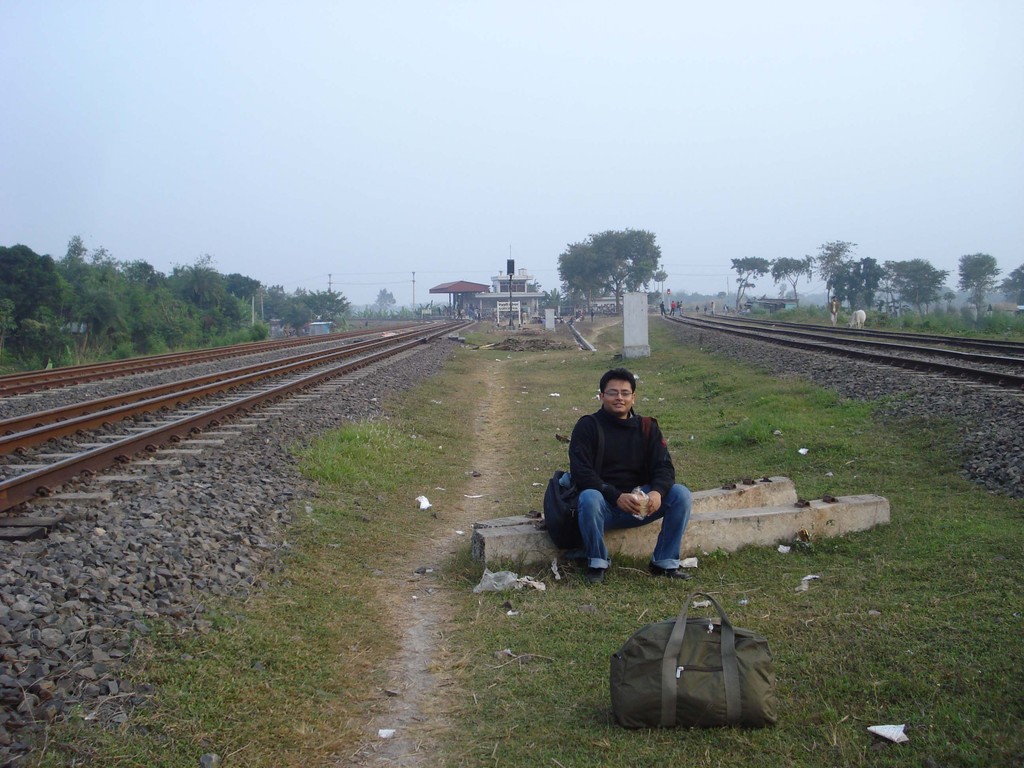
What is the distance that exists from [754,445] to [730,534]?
4.59m

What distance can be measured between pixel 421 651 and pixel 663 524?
187cm

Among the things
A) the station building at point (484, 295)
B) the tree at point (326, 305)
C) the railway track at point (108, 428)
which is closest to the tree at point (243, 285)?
the tree at point (326, 305)

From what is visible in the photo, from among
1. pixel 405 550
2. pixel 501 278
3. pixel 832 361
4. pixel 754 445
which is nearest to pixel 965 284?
pixel 501 278

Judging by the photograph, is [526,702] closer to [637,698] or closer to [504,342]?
[637,698]

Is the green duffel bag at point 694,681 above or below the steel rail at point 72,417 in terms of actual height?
below

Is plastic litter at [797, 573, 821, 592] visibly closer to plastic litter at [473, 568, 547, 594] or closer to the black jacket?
the black jacket

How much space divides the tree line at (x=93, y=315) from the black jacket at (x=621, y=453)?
24.2m

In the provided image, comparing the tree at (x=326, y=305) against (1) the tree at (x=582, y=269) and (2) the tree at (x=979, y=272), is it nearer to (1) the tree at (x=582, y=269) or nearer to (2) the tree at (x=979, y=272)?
(1) the tree at (x=582, y=269)

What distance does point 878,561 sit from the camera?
5750 millimetres

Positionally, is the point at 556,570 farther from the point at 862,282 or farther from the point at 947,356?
the point at 862,282

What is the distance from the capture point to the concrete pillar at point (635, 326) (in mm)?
25312

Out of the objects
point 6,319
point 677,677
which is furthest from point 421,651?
point 6,319

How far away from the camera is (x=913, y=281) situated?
7194cm

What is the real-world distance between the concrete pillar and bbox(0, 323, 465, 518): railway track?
11.0 metres
